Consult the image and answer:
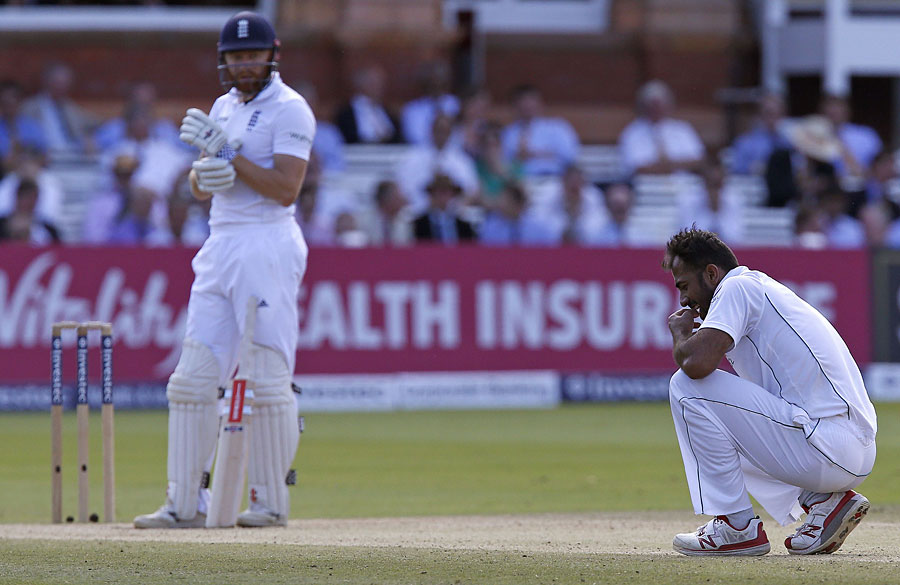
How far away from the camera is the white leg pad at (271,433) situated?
676 centimetres

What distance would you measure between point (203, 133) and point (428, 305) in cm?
738

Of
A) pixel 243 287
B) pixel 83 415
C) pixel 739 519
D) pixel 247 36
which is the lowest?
pixel 739 519

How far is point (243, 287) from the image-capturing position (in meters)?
6.72

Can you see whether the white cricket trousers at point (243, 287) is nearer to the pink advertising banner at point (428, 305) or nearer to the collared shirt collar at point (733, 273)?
the collared shirt collar at point (733, 273)

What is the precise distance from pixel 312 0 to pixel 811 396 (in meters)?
13.2

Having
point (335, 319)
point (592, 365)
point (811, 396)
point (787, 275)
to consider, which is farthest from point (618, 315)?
point (811, 396)

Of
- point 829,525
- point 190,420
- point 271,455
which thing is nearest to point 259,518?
point 271,455

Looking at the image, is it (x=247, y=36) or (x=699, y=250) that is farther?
(x=247, y=36)

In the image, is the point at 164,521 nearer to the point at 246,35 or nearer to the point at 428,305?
the point at 246,35

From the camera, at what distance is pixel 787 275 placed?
14750 millimetres

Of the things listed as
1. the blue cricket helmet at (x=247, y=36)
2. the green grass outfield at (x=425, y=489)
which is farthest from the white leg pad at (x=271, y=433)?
the blue cricket helmet at (x=247, y=36)

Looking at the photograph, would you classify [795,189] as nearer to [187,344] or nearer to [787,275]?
[787,275]

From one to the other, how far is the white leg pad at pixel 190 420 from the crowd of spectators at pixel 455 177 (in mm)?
6950

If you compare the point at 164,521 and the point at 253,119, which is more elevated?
the point at 253,119
